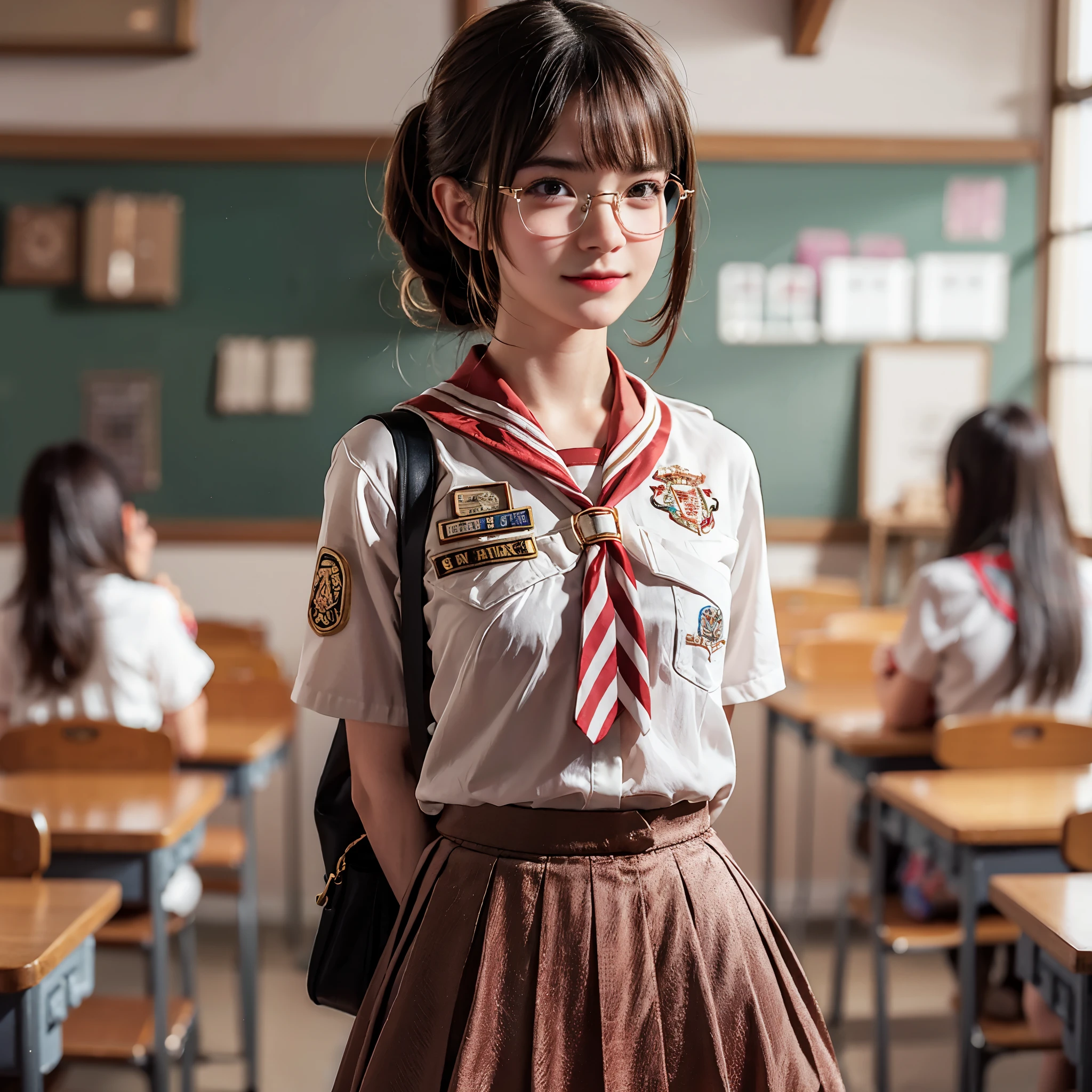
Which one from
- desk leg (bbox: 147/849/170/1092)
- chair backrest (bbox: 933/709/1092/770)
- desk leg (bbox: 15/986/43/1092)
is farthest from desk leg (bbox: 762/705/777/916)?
desk leg (bbox: 15/986/43/1092)

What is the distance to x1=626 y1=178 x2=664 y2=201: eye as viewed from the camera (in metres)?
0.90

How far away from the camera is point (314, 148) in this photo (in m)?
4.03

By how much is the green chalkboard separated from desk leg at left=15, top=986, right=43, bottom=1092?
2822 millimetres

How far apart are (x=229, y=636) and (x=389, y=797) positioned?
301 cm

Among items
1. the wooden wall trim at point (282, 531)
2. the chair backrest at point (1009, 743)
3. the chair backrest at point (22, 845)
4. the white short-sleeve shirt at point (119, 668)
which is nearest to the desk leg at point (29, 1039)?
the chair backrest at point (22, 845)

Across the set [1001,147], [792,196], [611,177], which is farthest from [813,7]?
[611,177]

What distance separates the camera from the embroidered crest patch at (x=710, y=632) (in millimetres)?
928

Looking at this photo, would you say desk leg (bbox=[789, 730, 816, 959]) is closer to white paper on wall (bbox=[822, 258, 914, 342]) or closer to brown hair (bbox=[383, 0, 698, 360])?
white paper on wall (bbox=[822, 258, 914, 342])

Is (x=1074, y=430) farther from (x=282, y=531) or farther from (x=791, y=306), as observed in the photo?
(x=282, y=531)

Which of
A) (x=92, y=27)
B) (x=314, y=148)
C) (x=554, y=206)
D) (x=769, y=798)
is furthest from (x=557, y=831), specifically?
(x=92, y=27)

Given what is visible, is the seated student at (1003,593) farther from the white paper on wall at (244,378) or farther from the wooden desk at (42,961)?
the white paper on wall at (244,378)

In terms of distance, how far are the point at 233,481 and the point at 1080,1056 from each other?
132 inches

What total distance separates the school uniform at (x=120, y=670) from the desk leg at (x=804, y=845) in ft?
5.51

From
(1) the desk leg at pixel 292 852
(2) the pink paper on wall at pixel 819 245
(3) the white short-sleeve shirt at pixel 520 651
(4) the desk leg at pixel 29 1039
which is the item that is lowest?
(1) the desk leg at pixel 292 852
